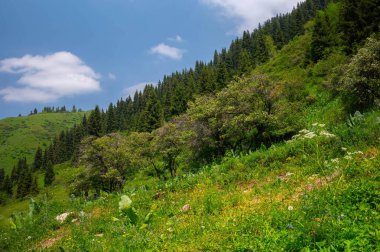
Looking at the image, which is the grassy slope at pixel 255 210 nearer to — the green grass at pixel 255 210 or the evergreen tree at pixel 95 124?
the green grass at pixel 255 210

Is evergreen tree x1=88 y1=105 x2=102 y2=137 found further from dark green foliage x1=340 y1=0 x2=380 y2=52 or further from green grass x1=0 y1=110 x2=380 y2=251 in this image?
green grass x1=0 y1=110 x2=380 y2=251

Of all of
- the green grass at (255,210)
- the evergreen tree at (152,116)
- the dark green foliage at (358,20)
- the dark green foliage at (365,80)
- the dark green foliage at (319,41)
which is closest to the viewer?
the green grass at (255,210)

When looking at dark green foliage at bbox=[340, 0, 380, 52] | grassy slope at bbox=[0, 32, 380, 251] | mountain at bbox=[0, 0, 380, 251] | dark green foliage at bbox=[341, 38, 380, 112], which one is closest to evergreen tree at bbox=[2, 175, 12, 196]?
mountain at bbox=[0, 0, 380, 251]

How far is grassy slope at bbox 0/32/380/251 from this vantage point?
5250mm

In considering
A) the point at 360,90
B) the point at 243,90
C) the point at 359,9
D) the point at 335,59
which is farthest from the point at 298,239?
the point at 359,9

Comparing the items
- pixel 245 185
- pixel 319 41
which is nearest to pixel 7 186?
pixel 319 41

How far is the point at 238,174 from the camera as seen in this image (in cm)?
1355

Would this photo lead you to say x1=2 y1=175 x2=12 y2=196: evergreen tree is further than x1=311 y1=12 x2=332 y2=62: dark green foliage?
Yes

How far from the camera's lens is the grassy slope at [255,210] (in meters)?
5.25

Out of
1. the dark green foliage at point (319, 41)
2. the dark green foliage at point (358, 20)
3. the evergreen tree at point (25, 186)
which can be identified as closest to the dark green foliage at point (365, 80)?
the dark green foliage at point (358, 20)

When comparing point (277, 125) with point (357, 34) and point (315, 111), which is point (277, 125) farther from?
point (357, 34)

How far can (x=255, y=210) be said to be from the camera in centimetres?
805

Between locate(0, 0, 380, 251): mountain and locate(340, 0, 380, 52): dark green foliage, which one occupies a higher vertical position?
locate(340, 0, 380, 52): dark green foliage

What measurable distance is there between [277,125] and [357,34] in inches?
936
